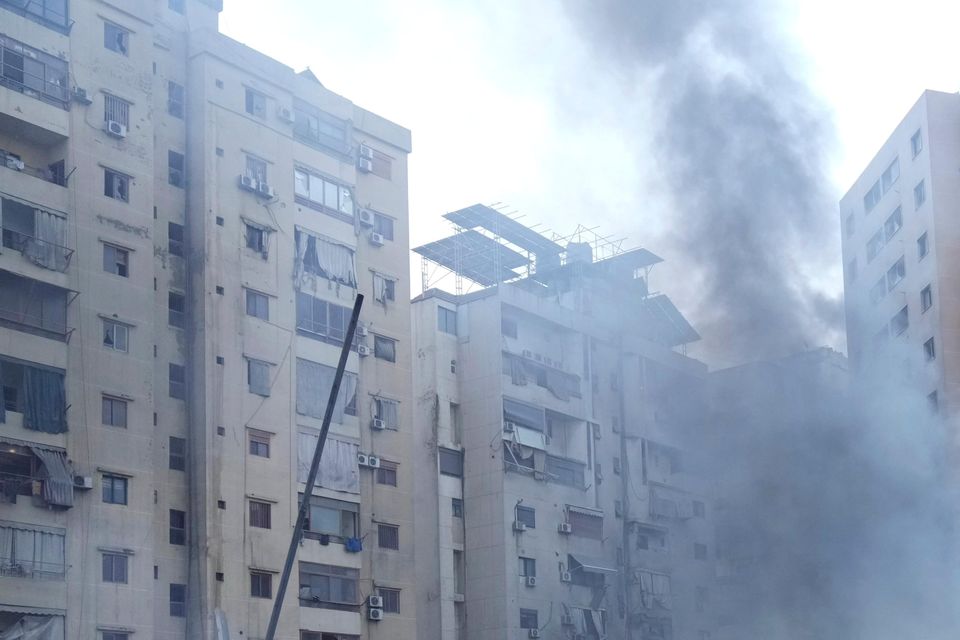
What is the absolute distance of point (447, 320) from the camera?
66.0 metres

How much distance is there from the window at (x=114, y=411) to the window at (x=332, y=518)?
27.9 ft

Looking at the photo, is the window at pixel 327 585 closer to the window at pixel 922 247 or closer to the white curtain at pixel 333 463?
the white curtain at pixel 333 463

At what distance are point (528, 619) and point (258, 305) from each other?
Result: 19220 millimetres

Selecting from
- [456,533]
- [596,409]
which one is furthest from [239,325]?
[596,409]

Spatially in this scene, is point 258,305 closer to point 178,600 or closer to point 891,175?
point 178,600

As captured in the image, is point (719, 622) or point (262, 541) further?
point (719, 622)

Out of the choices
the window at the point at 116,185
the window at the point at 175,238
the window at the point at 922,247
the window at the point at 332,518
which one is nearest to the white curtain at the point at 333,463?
the window at the point at 332,518

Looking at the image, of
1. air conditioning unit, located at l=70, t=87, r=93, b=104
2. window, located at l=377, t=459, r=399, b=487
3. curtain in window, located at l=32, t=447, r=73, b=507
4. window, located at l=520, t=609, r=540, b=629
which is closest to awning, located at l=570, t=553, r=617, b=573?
window, located at l=520, t=609, r=540, b=629

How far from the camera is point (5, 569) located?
1697 inches

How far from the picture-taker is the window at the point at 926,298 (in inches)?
2574

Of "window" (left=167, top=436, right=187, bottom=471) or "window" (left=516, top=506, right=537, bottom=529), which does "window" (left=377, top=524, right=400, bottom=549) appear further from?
"window" (left=167, top=436, right=187, bottom=471)

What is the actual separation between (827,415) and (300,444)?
93.4 ft

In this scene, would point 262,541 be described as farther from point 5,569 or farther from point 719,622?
point 719,622

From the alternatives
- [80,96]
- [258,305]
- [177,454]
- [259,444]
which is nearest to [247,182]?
[258,305]
